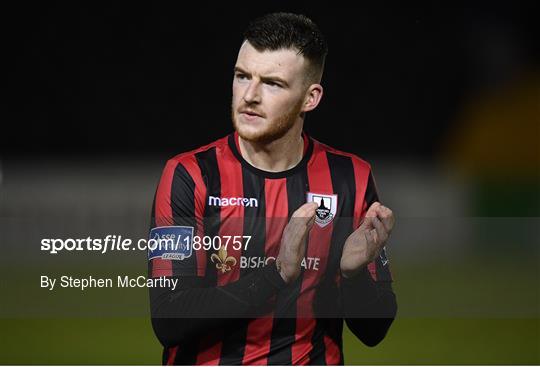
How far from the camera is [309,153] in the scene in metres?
2.39

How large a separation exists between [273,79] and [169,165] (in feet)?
1.31

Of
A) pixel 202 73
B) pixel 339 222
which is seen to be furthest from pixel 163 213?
pixel 202 73

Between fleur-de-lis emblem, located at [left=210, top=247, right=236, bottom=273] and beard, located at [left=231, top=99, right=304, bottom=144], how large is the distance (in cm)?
35

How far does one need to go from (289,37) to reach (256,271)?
0.70 meters

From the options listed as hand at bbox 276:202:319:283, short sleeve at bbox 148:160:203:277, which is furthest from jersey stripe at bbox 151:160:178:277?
hand at bbox 276:202:319:283

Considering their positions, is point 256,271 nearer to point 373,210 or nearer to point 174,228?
point 174,228

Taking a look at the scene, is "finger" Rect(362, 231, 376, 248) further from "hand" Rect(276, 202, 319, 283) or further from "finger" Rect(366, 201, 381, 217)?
"hand" Rect(276, 202, 319, 283)

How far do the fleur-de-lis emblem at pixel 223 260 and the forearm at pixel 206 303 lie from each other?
13 cm

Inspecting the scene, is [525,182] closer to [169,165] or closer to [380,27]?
[380,27]

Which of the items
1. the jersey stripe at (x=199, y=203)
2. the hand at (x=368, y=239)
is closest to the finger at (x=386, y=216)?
the hand at (x=368, y=239)

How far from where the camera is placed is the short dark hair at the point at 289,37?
228 centimetres

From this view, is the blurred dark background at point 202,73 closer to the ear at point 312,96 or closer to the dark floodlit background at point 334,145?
the dark floodlit background at point 334,145

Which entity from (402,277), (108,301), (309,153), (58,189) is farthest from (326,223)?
(58,189)

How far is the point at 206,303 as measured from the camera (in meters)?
2.08
